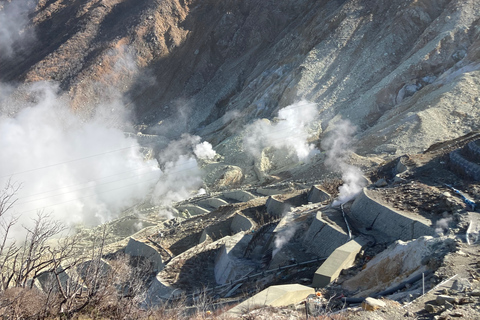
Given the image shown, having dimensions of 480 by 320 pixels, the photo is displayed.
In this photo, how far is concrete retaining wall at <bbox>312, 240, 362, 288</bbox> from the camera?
29.2ft

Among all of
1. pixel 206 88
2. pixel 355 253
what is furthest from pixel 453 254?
pixel 206 88

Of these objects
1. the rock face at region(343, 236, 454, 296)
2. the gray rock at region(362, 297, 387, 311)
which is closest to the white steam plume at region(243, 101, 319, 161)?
the rock face at region(343, 236, 454, 296)

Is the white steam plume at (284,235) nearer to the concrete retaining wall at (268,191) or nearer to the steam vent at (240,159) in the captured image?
the steam vent at (240,159)

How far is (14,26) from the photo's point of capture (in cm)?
4794

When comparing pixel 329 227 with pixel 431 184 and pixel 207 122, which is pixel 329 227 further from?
pixel 207 122

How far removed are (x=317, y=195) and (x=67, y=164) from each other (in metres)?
21.9

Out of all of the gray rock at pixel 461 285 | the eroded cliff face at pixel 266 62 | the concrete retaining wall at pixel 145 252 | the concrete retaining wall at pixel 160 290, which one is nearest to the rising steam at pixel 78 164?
the eroded cliff face at pixel 266 62

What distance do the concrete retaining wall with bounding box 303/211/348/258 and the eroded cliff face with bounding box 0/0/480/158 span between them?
10.5 meters

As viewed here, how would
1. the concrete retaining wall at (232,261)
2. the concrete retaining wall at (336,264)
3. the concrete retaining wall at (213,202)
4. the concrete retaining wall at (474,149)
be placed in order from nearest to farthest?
1. the concrete retaining wall at (336,264)
2. the concrete retaining wall at (232,261)
3. the concrete retaining wall at (474,149)
4. the concrete retaining wall at (213,202)

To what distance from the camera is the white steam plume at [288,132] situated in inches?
1045

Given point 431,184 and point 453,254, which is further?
point 431,184

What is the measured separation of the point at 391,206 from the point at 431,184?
191cm

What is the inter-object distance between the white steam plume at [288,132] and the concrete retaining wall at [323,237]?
14122 mm

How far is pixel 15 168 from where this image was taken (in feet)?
106
